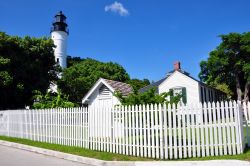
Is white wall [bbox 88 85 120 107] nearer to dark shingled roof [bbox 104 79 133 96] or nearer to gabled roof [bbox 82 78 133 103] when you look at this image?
gabled roof [bbox 82 78 133 103]

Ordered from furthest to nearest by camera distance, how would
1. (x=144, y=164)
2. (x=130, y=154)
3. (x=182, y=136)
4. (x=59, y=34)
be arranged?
1. (x=59, y=34)
2. (x=130, y=154)
3. (x=182, y=136)
4. (x=144, y=164)

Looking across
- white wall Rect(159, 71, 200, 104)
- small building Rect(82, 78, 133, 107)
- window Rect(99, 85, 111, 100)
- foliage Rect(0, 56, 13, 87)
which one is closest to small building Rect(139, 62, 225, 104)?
white wall Rect(159, 71, 200, 104)

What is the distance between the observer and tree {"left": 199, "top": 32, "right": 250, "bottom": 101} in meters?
35.0

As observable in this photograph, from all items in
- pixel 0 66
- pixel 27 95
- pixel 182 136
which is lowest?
pixel 182 136

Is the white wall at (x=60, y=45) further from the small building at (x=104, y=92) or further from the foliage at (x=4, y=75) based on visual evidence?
the small building at (x=104, y=92)

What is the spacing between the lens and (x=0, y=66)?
26406mm

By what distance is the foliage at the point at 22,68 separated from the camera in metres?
27.0

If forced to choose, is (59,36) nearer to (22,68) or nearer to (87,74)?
(87,74)

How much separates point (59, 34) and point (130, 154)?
53234 mm

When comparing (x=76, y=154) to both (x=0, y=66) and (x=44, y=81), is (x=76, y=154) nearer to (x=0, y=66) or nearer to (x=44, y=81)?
(x=0, y=66)

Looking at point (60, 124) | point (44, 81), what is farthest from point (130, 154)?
point (44, 81)

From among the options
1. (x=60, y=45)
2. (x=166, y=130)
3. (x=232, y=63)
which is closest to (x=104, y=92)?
(x=166, y=130)

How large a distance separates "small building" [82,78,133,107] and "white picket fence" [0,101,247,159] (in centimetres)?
853

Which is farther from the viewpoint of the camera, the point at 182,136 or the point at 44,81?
the point at 44,81
